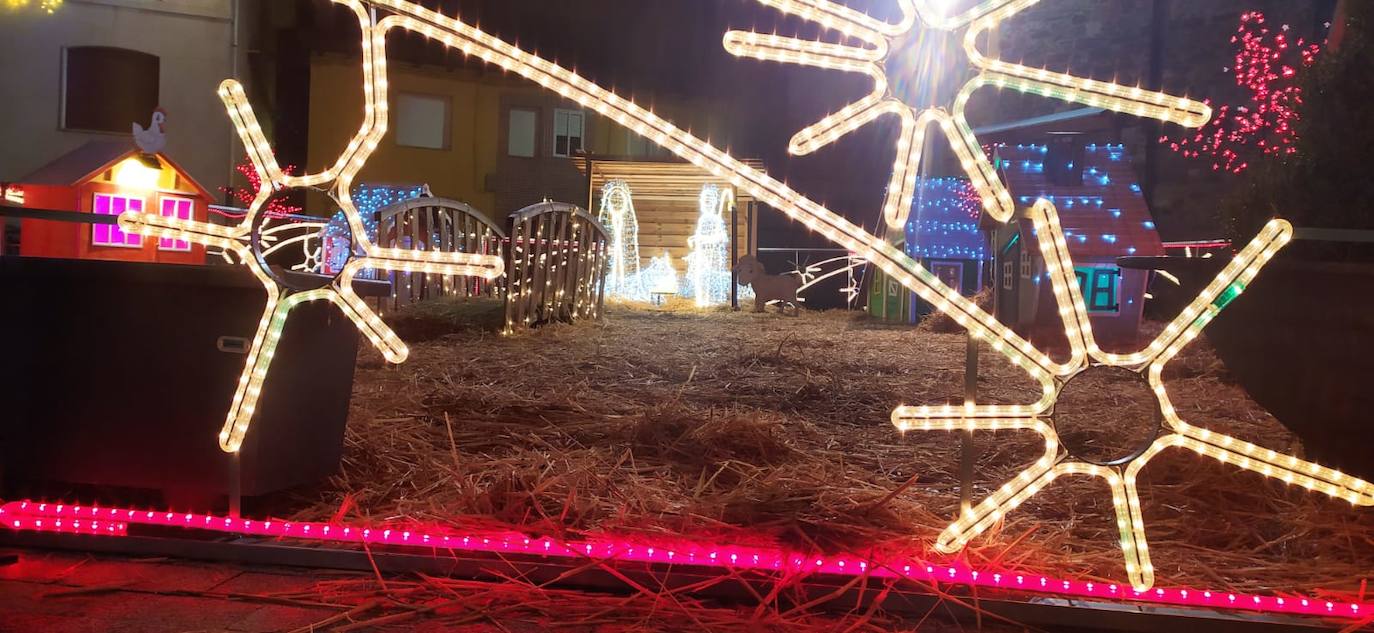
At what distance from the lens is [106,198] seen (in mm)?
9672

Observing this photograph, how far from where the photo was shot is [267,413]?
251 centimetres

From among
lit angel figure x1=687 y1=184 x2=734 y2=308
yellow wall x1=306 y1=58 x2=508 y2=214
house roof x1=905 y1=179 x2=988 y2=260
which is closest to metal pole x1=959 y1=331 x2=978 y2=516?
house roof x1=905 y1=179 x2=988 y2=260

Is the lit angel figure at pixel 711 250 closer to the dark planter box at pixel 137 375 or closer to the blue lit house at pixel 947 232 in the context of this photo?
the blue lit house at pixel 947 232

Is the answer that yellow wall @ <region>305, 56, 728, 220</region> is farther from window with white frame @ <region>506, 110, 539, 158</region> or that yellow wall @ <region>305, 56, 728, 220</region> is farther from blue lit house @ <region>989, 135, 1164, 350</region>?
blue lit house @ <region>989, 135, 1164, 350</region>

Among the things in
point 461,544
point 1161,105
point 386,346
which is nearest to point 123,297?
point 386,346

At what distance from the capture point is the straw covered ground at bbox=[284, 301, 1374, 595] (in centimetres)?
255

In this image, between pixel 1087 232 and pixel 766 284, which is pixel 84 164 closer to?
pixel 766 284

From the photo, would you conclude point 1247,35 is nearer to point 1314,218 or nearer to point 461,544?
point 1314,218

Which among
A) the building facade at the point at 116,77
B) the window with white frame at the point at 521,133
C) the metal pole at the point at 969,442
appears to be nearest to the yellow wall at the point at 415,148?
the window with white frame at the point at 521,133

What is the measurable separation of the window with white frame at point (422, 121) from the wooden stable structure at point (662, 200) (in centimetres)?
411

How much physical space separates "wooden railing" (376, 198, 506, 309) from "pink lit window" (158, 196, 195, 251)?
2.66 metres

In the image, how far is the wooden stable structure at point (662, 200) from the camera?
16.0 metres

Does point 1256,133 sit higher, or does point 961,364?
point 1256,133

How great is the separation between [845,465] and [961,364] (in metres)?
3.72
